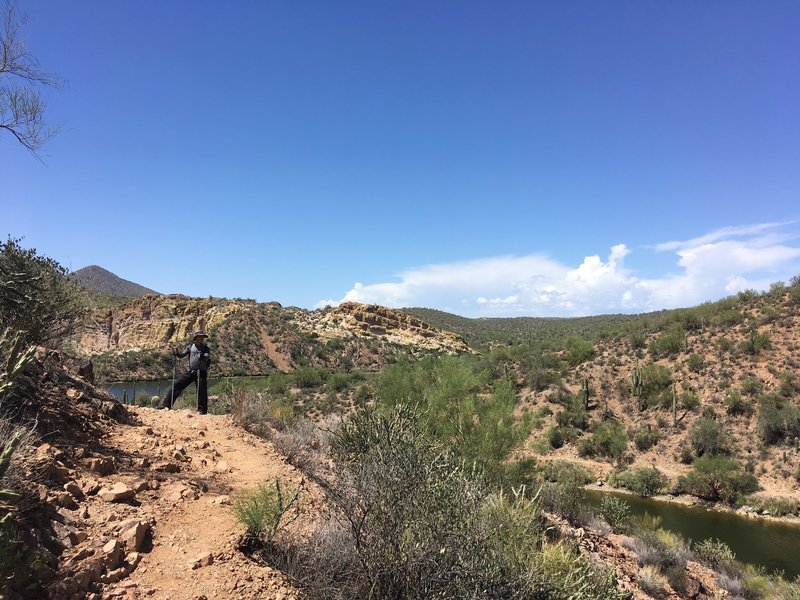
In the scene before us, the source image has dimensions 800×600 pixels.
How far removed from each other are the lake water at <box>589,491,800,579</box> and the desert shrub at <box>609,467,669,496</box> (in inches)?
25.3

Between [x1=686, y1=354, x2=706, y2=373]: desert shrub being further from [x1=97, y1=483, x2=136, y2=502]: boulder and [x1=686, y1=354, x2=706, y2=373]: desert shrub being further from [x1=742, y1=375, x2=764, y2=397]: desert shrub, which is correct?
[x1=97, y1=483, x2=136, y2=502]: boulder

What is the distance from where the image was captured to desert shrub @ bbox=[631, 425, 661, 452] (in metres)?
26.2

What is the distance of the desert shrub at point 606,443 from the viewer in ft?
86.2

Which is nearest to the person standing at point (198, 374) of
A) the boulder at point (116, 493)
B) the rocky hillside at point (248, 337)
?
the boulder at point (116, 493)

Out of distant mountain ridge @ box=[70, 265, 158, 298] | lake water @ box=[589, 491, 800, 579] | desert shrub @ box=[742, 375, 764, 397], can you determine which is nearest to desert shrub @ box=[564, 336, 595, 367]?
desert shrub @ box=[742, 375, 764, 397]

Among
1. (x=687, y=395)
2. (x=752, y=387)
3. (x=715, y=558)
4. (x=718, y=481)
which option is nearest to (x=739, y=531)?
(x=718, y=481)

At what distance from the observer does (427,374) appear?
1323 centimetres

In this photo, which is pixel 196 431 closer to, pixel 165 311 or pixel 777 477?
pixel 777 477

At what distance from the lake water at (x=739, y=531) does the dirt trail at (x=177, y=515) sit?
664 inches

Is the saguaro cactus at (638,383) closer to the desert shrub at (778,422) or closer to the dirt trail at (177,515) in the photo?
→ the desert shrub at (778,422)

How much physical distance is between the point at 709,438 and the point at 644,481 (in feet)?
14.6

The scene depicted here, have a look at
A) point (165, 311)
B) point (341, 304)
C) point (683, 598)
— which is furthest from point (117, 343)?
point (683, 598)

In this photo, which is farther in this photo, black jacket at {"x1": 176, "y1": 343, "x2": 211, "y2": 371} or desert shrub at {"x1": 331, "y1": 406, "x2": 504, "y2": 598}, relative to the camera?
black jacket at {"x1": 176, "y1": 343, "x2": 211, "y2": 371}

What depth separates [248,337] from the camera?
5178 centimetres
